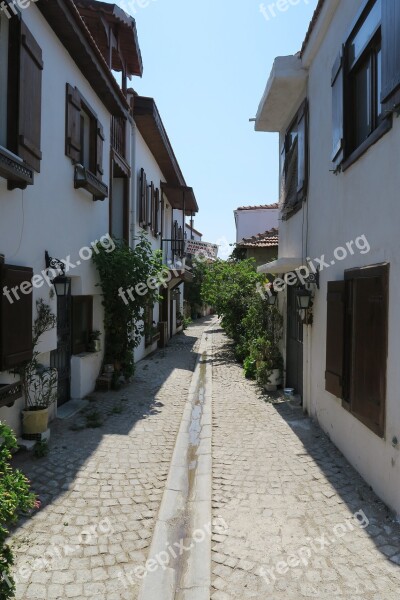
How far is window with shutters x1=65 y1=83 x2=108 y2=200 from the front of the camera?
669 centimetres

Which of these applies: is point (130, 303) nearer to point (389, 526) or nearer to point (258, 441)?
point (258, 441)

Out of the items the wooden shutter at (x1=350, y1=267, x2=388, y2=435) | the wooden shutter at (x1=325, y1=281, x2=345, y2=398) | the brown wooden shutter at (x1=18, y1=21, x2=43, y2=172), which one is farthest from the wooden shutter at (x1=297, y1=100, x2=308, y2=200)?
the brown wooden shutter at (x1=18, y1=21, x2=43, y2=172)

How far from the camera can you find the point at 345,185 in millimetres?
5137

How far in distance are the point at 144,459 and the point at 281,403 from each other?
3.45 m

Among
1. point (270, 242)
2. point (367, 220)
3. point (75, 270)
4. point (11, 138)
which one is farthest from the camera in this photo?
point (270, 242)

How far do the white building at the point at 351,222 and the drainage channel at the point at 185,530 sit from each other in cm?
164

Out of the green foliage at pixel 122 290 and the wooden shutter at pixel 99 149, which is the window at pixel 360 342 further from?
the wooden shutter at pixel 99 149

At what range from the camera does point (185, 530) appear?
3.62 metres

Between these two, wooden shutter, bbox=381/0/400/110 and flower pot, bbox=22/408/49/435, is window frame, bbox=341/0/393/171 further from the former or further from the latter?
flower pot, bbox=22/408/49/435

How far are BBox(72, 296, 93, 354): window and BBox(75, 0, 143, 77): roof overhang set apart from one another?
530 cm

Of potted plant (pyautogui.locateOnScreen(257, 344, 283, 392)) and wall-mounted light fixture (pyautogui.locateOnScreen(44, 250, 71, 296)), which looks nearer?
wall-mounted light fixture (pyautogui.locateOnScreen(44, 250, 71, 296))

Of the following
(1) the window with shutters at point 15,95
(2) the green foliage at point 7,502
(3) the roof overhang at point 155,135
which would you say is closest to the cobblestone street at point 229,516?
(2) the green foliage at point 7,502

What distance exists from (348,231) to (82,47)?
4863 mm

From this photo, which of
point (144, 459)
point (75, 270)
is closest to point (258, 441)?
point (144, 459)
